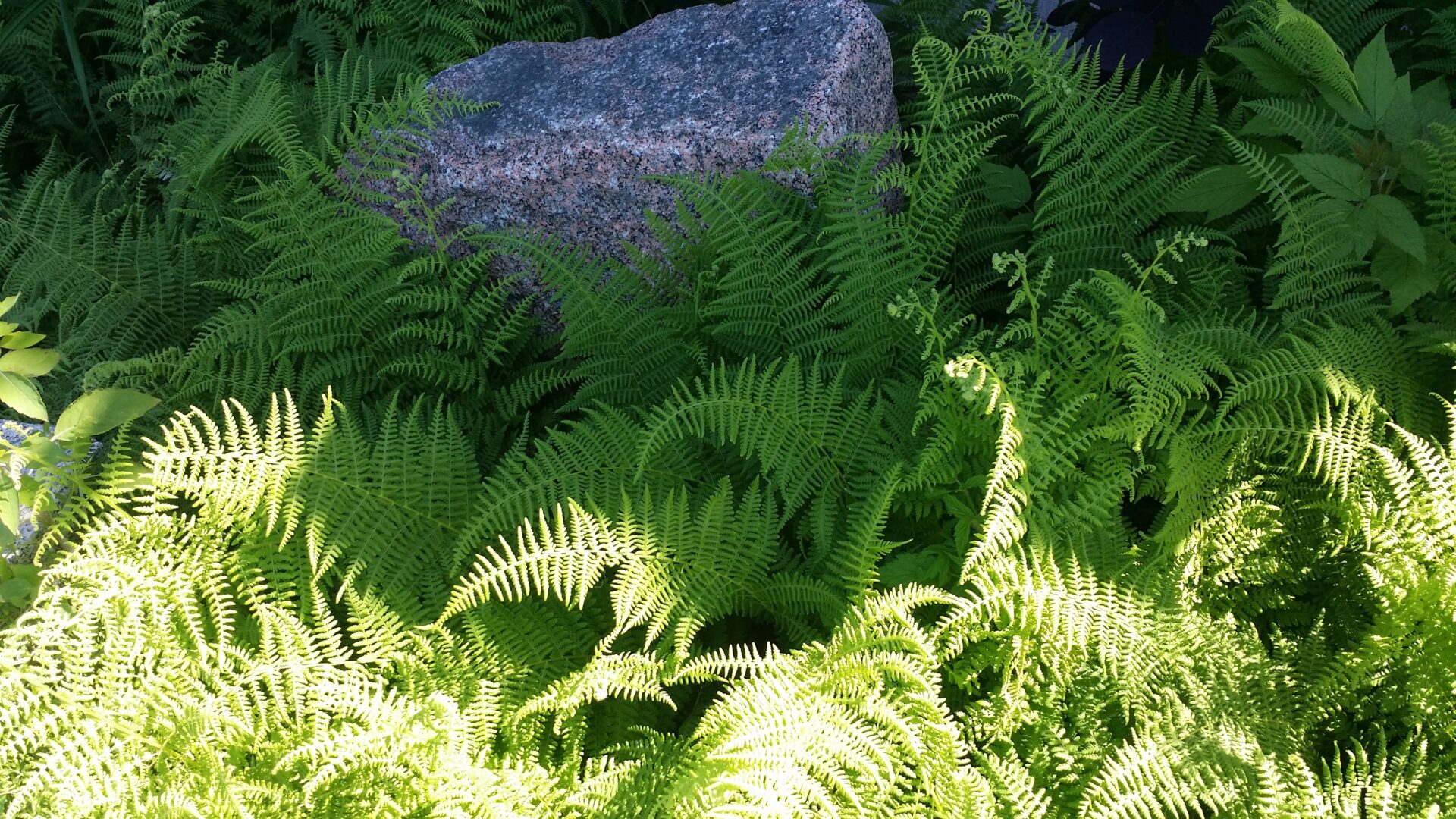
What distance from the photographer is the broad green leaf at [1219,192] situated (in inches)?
101

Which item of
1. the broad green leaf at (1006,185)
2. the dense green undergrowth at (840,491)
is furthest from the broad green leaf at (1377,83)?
the broad green leaf at (1006,185)

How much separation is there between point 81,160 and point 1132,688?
3.89 meters

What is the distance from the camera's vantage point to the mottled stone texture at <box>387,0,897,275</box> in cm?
293

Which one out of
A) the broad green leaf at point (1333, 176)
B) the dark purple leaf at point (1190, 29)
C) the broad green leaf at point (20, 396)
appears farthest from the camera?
the dark purple leaf at point (1190, 29)

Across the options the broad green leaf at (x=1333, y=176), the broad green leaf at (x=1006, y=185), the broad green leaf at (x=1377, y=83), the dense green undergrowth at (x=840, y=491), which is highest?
the broad green leaf at (x=1377, y=83)

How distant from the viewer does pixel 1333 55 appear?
2.40 m

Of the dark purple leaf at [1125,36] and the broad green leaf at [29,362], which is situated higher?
the dark purple leaf at [1125,36]

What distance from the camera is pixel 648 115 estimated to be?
2.99m

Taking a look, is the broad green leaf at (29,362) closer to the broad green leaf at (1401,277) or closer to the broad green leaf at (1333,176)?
the broad green leaf at (1333,176)

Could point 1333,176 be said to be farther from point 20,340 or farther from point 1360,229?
point 20,340

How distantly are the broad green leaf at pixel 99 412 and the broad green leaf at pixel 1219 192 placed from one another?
102 inches

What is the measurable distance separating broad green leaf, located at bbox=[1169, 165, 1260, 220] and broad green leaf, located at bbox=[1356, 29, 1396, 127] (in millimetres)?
302

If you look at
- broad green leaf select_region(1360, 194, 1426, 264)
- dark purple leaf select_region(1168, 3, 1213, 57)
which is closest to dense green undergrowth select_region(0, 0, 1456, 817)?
broad green leaf select_region(1360, 194, 1426, 264)

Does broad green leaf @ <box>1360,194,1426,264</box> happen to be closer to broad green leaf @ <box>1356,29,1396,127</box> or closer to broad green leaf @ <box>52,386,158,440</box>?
broad green leaf @ <box>1356,29,1396,127</box>
